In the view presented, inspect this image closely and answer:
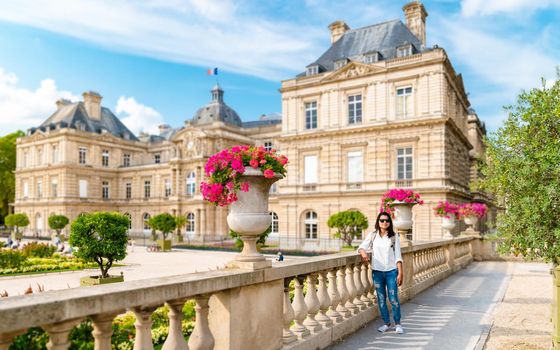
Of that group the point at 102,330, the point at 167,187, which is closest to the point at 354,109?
the point at 167,187

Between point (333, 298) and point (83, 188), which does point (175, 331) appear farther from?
point (83, 188)

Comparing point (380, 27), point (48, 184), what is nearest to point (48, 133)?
point (48, 184)

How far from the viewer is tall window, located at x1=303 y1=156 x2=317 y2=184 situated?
111ft

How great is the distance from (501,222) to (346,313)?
266 cm

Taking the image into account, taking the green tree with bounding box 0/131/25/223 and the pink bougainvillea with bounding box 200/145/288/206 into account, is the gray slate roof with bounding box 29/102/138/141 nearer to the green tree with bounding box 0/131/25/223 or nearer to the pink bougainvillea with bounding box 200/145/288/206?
the green tree with bounding box 0/131/25/223

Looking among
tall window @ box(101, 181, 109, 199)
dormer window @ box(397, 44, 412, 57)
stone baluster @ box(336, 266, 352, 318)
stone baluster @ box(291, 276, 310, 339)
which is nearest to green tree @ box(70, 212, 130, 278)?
stone baluster @ box(336, 266, 352, 318)

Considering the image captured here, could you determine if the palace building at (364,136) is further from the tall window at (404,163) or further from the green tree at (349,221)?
the green tree at (349,221)

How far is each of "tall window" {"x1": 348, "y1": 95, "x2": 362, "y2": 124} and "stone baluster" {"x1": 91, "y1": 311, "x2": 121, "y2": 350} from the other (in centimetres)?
3042

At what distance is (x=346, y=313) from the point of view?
249 inches

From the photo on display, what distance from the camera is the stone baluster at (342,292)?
632 cm

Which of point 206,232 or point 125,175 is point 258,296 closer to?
point 206,232

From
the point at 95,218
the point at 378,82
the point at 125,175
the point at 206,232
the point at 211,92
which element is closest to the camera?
the point at 95,218

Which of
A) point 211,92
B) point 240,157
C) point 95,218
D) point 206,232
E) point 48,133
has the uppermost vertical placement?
point 211,92

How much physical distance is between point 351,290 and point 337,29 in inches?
1392
